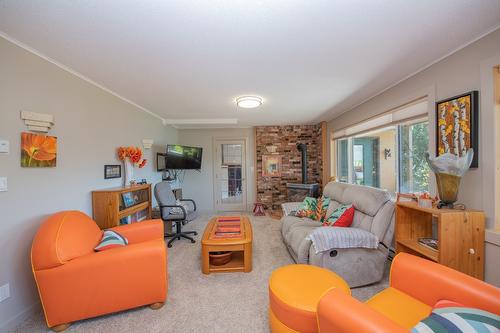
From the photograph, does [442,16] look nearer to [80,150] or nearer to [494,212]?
[494,212]

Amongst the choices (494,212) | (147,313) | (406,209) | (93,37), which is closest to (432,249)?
(406,209)

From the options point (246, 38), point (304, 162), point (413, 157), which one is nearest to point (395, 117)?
point (413, 157)

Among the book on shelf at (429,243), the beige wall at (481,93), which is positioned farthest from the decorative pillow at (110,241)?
the beige wall at (481,93)

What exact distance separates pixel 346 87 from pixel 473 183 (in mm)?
1606

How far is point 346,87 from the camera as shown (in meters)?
2.65

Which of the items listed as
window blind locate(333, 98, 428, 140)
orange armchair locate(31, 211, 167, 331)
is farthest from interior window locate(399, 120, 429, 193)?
orange armchair locate(31, 211, 167, 331)

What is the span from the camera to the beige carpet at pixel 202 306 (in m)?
1.59

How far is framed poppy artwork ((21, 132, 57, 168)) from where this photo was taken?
1.71 m

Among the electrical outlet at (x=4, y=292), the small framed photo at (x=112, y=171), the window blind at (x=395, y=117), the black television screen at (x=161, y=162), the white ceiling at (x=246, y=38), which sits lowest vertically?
the electrical outlet at (x=4, y=292)

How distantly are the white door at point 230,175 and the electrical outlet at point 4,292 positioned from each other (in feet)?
13.1

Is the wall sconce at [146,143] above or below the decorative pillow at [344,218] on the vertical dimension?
above

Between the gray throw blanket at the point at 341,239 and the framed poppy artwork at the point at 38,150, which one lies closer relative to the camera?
the framed poppy artwork at the point at 38,150

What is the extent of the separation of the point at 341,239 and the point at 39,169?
280 centimetres

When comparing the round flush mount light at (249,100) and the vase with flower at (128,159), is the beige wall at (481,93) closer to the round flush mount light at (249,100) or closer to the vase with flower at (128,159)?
the round flush mount light at (249,100)
